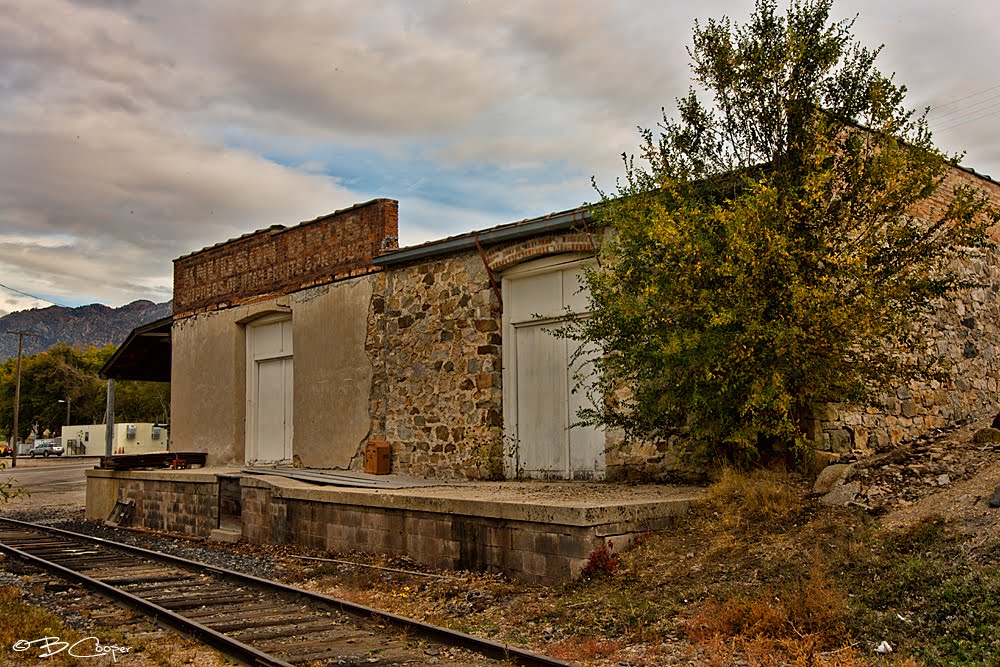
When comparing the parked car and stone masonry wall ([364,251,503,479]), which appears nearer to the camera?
stone masonry wall ([364,251,503,479])

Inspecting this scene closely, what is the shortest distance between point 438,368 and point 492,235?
2288 millimetres

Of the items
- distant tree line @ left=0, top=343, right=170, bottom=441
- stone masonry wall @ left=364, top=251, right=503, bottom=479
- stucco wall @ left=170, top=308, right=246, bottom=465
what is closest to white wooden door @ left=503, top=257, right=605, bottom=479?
stone masonry wall @ left=364, top=251, right=503, bottom=479

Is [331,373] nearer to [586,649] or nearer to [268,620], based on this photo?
[268,620]

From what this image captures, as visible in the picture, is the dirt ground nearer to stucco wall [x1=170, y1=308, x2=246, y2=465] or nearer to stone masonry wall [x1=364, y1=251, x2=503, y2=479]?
stone masonry wall [x1=364, y1=251, x2=503, y2=479]

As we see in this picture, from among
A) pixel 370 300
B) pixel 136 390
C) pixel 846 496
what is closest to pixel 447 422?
pixel 370 300

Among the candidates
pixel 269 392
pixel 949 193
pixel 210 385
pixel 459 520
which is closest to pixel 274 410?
pixel 269 392

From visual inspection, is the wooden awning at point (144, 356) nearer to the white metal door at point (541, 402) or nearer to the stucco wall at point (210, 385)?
the stucco wall at point (210, 385)

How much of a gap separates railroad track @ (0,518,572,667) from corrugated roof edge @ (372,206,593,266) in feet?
17.4

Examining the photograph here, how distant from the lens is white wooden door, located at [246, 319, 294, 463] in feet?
55.8

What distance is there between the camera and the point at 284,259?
674 inches

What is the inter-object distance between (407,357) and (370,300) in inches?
53.5

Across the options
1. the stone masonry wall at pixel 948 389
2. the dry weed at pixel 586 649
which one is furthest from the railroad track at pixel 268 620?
the stone masonry wall at pixel 948 389

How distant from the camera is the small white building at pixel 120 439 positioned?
53.4 meters

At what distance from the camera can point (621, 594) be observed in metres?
7.28
